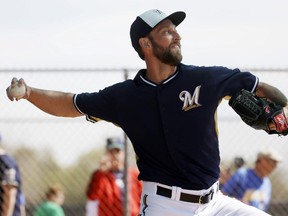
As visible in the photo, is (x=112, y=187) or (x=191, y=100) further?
(x=112, y=187)

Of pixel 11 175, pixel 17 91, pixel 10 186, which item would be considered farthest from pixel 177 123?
pixel 10 186

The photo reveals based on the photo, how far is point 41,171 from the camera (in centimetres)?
1098

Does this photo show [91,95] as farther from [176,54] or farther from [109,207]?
[109,207]

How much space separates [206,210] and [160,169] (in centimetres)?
46

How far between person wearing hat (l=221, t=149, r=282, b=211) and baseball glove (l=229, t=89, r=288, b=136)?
4.28 meters

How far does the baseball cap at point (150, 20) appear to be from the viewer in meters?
6.97

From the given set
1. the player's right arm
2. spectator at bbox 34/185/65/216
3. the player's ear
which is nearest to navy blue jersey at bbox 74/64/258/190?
the player's ear

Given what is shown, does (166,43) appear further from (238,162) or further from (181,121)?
(238,162)

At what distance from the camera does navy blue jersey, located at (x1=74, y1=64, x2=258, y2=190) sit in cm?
668

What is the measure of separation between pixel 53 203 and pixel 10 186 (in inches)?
34.0

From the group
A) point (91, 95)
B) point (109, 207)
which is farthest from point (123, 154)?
point (91, 95)

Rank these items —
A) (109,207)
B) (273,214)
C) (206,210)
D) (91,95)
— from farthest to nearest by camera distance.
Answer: (273,214) < (109,207) < (91,95) < (206,210)

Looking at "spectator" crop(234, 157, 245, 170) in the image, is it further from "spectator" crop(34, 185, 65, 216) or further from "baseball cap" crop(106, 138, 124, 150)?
"spectator" crop(34, 185, 65, 216)

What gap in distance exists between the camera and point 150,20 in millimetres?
6992
